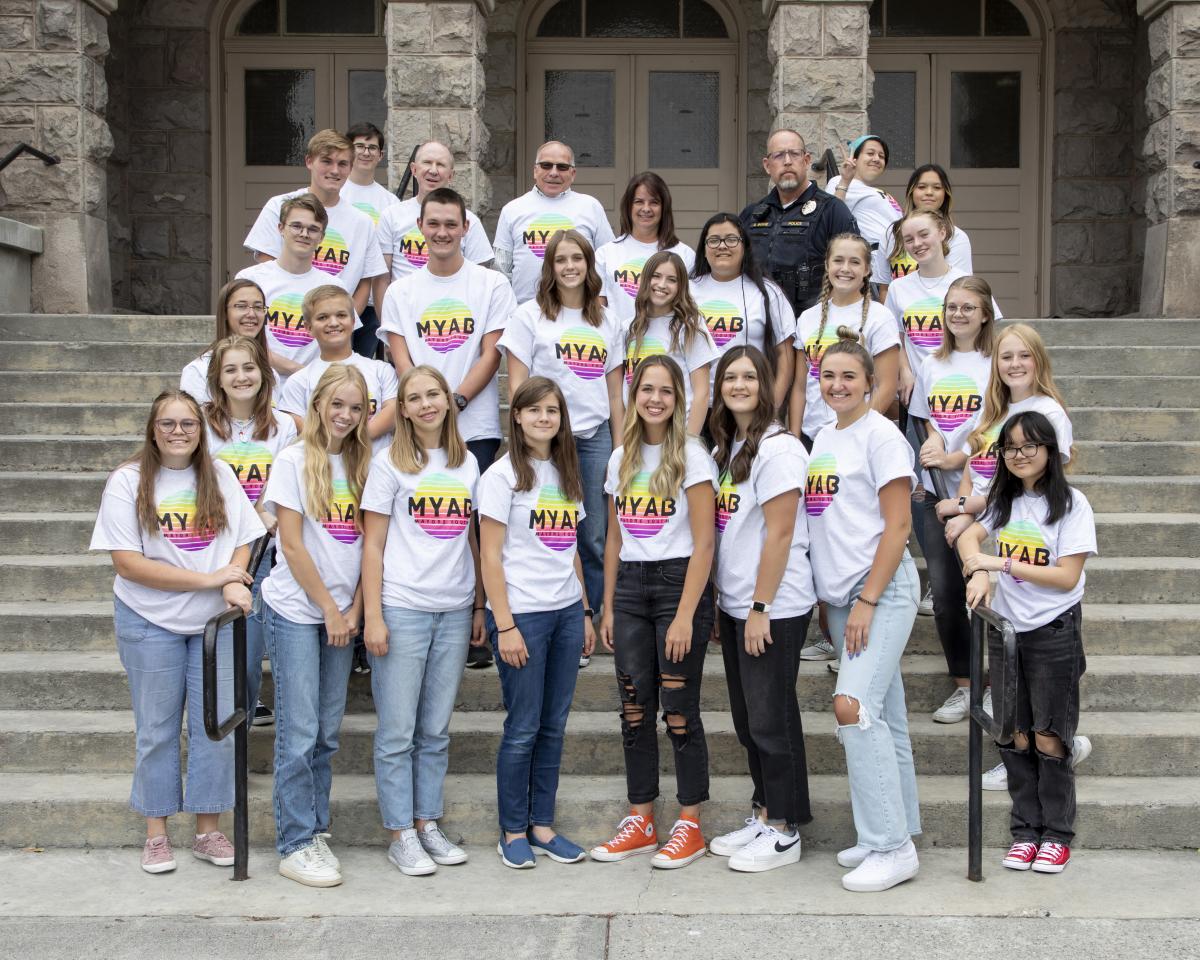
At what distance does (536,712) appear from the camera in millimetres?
4844

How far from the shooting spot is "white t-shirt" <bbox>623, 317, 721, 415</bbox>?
559 cm

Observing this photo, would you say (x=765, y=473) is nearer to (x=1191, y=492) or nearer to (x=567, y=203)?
(x=567, y=203)

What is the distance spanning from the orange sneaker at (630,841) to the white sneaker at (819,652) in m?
1.22

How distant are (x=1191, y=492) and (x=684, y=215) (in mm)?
6587

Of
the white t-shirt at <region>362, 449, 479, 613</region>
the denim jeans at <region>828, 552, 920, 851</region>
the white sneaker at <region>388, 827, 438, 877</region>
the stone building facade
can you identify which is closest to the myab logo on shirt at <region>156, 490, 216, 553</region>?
the white t-shirt at <region>362, 449, 479, 613</region>

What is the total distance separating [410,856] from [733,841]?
1133mm

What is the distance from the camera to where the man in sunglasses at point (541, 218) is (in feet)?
21.7

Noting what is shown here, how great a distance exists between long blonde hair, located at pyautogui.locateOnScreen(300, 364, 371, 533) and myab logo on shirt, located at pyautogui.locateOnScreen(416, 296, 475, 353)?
3.01 ft

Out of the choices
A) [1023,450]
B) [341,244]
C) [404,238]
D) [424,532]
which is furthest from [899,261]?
[424,532]

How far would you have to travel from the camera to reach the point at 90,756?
5.48 metres

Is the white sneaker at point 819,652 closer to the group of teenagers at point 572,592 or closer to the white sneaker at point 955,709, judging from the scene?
the white sneaker at point 955,709

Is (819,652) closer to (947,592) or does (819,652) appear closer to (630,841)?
(947,592)

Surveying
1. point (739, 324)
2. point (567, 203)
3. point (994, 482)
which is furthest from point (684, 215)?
point (994, 482)

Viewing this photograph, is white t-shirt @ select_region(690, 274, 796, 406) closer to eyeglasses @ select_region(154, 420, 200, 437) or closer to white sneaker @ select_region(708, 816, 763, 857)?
white sneaker @ select_region(708, 816, 763, 857)
